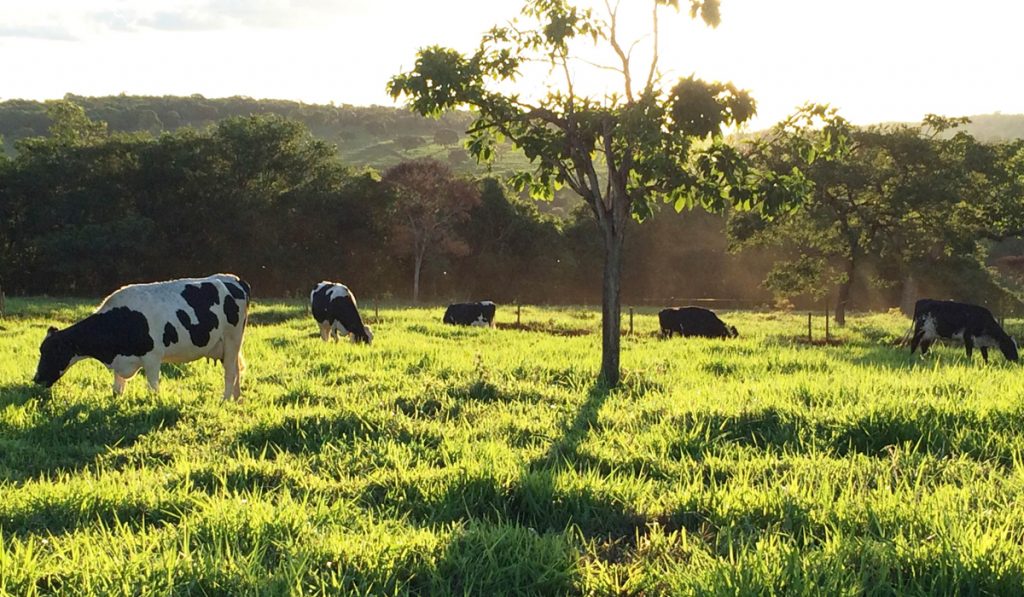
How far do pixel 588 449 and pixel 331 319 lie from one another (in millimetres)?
12744

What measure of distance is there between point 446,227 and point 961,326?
1352 inches

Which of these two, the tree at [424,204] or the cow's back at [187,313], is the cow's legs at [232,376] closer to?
the cow's back at [187,313]

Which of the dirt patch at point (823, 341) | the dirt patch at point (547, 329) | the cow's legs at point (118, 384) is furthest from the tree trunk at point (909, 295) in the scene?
the cow's legs at point (118, 384)

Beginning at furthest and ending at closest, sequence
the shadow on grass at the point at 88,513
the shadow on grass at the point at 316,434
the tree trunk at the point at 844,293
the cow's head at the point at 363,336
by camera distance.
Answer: the tree trunk at the point at 844,293 → the cow's head at the point at 363,336 → the shadow on grass at the point at 316,434 → the shadow on grass at the point at 88,513

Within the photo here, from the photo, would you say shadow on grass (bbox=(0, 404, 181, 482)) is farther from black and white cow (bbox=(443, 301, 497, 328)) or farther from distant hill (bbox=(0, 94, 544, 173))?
distant hill (bbox=(0, 94, 544, 173))

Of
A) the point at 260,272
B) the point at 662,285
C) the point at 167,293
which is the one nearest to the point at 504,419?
the point at 167,293

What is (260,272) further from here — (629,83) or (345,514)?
(345,514)

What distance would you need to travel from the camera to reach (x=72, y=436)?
280 inches

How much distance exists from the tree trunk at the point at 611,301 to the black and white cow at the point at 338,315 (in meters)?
7.94

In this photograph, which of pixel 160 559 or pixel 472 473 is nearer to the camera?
pixel 160 559

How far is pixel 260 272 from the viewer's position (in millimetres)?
42406

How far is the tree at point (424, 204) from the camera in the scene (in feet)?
144

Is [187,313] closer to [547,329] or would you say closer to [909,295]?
[547,329]

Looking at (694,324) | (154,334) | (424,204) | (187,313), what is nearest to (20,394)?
(154,334)
